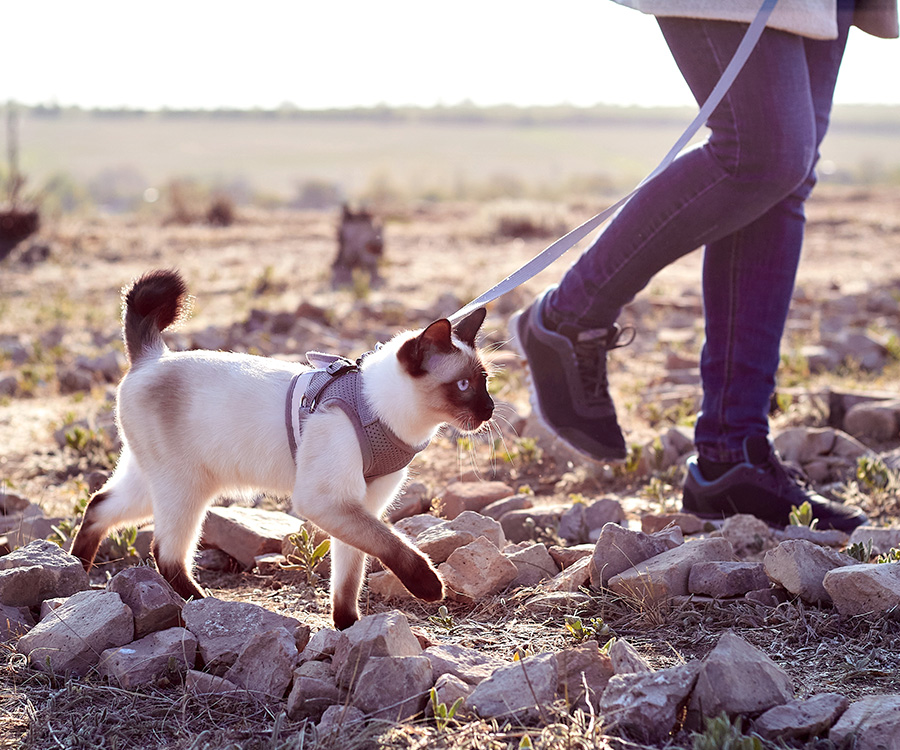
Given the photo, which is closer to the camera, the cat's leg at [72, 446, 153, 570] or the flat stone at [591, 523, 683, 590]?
the flat stone at [591, 523, 683, 590]

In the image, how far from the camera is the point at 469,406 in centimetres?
250

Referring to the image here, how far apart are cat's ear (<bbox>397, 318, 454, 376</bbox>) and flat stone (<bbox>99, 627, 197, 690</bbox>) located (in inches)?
34.8

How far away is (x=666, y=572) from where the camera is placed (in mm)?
2275

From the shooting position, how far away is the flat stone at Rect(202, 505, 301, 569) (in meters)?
2.78

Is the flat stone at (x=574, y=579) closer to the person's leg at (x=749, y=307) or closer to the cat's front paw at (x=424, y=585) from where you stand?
the cat's front paw at (x=424, y=585)

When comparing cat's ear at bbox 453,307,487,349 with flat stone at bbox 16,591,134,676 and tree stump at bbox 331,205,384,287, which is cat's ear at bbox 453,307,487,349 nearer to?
flat stone at bbox 16,591,134,676

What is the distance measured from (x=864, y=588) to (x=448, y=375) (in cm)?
117

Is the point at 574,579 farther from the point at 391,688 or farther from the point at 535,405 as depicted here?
the point at 535,405

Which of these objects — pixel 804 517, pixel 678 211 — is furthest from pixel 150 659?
pixel 804 517

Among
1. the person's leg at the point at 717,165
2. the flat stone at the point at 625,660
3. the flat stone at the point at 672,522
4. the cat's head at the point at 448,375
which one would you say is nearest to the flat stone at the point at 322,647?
the flat stone at the point at 625,660

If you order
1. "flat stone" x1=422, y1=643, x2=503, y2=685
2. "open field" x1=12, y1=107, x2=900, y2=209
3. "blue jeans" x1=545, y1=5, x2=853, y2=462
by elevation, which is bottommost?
"flat stone" x1=422, y1=643, x2=503, y2=685

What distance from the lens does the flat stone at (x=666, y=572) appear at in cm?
225

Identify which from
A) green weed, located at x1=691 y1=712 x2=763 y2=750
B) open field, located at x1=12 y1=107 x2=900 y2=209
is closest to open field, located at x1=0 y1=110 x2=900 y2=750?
green weed, located at x1=691 y1=712 x2=763 y2=750

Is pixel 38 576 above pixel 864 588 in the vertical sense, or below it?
below
